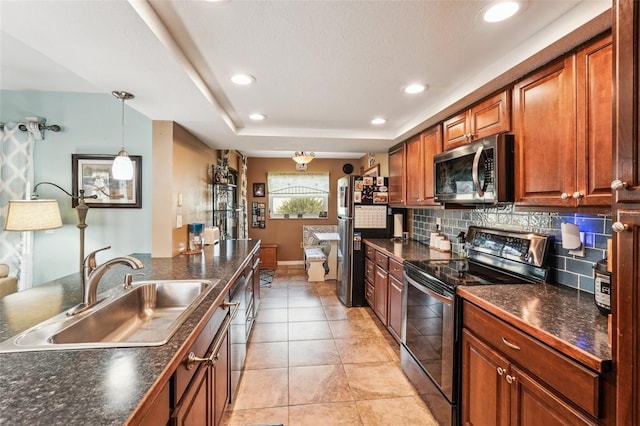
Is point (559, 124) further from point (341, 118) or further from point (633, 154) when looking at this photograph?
point (341, 118)

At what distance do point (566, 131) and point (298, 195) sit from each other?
211 inches

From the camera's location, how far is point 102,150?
2.67 meters

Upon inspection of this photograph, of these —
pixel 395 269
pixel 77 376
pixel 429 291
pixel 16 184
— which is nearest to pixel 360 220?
pixel 395 269

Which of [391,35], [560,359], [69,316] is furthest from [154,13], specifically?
[560,359]

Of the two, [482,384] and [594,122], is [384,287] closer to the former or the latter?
[482,384]

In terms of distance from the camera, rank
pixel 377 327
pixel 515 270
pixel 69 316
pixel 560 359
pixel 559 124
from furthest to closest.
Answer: pixel 377 327
pixel 515 270
pixel 559 124
pixel 69 316
pixel 560 359

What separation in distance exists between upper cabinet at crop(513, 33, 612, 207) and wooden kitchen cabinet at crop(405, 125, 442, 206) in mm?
980

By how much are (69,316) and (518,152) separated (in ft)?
8.07

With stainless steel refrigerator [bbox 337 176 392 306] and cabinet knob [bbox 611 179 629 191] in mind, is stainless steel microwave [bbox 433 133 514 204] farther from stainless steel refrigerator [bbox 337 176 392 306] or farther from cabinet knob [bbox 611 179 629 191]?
stainless steel refrigerator [bbox 337 176 392 306]

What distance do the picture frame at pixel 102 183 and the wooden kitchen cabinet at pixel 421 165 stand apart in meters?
2.75

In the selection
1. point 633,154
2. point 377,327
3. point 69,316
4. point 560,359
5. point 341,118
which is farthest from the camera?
point 377,327

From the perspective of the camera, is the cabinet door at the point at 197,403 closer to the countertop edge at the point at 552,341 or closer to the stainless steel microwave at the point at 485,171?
the countertop edge at the point at 552,341

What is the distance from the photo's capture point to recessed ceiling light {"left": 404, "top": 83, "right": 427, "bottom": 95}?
2.11 metres

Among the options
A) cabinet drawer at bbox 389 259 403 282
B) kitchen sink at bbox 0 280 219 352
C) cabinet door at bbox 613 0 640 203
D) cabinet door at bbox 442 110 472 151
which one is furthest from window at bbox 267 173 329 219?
cabinet door at bbox 613 0 640 203
